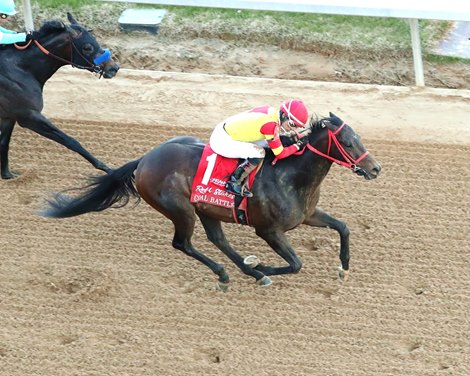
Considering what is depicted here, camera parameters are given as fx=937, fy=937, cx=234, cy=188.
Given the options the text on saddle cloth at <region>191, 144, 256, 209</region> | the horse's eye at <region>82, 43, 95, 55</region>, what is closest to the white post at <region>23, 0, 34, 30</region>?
the horse's eye at <region>82, 43, 95, 55</region>

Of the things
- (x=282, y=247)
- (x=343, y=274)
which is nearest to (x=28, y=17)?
(x=282, y=247)

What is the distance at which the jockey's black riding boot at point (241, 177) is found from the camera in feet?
22.1

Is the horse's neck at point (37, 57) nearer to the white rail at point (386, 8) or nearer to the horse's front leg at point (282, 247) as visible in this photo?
the white rail at point (386, 8)

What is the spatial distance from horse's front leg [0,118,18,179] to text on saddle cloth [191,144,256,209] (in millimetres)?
2352

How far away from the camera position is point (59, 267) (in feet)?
24.7

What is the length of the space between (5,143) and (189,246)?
7.44ft

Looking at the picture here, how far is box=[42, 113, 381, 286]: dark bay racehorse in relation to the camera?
662 centimetres

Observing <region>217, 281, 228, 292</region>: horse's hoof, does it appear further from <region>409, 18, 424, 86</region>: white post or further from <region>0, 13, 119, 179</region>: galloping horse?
<region>409, 18, 424, 86</region>: white post

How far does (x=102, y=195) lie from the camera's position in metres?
7.24

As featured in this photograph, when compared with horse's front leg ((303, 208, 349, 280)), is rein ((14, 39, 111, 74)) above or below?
above

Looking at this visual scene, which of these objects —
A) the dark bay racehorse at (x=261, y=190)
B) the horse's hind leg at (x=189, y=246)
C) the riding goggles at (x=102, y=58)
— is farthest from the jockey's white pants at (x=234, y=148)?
the riding goggles at (x=102, y=58)

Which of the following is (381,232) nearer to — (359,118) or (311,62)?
(359,118)

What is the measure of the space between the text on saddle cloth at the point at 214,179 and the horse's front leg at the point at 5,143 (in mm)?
2352

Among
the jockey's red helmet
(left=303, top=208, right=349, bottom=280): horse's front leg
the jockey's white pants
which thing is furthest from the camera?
(left=303, top=208, right=349, bottom=280): horse's front leg
